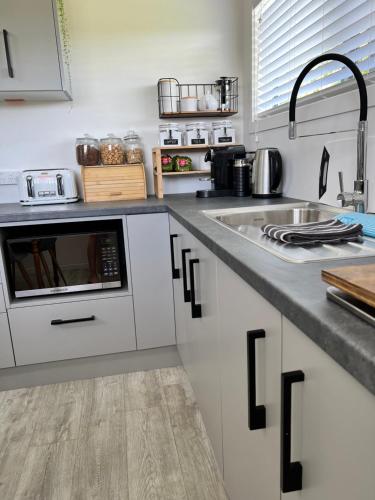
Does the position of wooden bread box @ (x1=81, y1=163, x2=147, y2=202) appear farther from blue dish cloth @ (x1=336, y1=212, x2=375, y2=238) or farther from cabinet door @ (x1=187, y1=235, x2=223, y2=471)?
blue dish cloth @ (x1=336, y1=212, x2=375, y2=238)

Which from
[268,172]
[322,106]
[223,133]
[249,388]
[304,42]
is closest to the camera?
[249,388]

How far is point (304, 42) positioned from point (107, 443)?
1.92 meters

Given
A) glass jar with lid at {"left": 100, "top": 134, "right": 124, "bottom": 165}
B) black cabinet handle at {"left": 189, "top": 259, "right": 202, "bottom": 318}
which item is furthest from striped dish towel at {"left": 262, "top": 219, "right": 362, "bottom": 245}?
glass jar with lid at {"left": 100, "top": 134, "right": 124, "bottom": 165}

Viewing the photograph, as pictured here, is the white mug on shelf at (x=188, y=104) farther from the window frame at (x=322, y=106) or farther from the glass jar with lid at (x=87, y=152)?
the glass jar with lid at (x=87, y=152)

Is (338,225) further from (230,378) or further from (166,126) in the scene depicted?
(166,126)

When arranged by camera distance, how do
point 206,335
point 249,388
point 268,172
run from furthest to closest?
point 268,172
point 206,335
point 249,388

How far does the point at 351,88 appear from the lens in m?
1.37

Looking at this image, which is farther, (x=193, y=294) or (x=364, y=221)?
(x=193, y=294)

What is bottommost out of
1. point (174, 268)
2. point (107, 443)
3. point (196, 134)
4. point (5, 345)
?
point (107, 443)

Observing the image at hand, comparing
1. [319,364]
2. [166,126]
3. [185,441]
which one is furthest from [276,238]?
[166,126]

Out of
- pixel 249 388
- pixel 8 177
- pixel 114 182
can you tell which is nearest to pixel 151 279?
pixel 114 182

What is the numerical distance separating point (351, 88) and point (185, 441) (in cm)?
150

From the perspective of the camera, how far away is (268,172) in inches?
73.0

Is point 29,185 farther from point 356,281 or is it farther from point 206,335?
point 356,281
